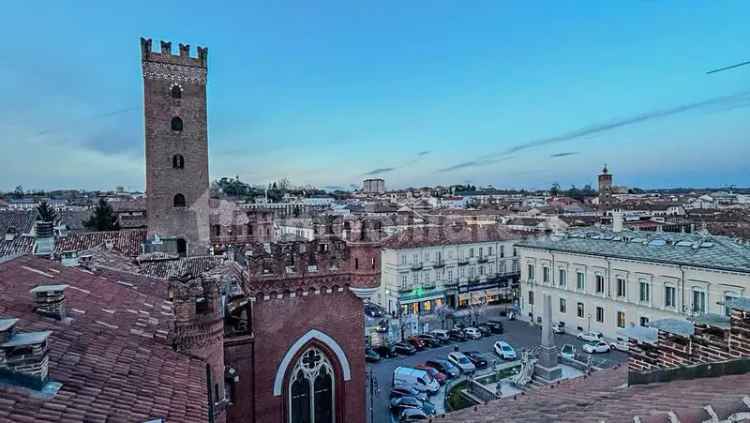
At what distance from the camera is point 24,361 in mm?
5230

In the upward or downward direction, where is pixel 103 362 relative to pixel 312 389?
upward

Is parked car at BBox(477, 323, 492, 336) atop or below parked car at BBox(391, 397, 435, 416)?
below

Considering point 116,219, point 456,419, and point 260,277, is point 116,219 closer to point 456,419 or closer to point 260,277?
point 260,277

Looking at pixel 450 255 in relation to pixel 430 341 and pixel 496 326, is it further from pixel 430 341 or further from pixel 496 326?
pixel 430 341

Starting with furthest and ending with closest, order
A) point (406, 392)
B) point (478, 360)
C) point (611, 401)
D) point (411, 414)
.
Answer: point (478, 360), point (406, 392), point (411, 414), point (611, 401)

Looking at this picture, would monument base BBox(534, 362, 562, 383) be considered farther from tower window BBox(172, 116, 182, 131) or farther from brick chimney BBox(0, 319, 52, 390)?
tower window BBox(172, 116, 182, 131)

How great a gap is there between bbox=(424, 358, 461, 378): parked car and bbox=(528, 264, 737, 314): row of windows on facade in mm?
11627

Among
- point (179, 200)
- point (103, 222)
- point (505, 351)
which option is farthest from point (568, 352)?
point (103, 222)

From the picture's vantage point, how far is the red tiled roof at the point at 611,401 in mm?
4492

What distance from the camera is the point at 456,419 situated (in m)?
7.51

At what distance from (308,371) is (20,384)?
7808 millimetres

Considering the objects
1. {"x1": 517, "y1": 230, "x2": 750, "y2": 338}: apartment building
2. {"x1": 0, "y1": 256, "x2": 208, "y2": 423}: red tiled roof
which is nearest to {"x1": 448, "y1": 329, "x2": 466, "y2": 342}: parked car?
{"x1": 517, "y1": 230, "x2": 750, "y2": 338}: apartment building

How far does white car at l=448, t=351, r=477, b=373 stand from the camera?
90.1ft

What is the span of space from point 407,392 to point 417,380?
4.67ft
